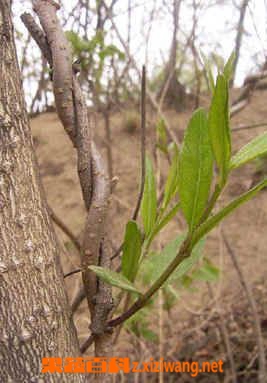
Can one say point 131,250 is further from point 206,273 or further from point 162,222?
point 206,273

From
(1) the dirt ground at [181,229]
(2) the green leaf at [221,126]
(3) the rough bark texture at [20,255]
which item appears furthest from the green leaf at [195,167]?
(1) the dirt ground at [181,229]

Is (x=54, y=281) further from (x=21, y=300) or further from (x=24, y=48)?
(x=24, y=48)

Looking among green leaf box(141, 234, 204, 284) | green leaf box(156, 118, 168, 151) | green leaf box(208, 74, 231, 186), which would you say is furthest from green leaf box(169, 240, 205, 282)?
green leaf box(156, 118, 168, 151)

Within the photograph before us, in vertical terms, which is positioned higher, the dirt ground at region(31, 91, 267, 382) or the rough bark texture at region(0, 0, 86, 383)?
the rough bark texture at region(0, 0, 86, 383)

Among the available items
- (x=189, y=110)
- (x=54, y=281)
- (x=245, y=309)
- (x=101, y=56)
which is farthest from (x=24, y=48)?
(x=189, y=110)

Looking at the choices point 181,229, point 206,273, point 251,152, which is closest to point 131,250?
point 251,152

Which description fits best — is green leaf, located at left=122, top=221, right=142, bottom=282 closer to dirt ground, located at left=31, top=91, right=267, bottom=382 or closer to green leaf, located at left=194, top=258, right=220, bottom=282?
dirt ground, located at left=31, top=91, right=267, bottom=382
